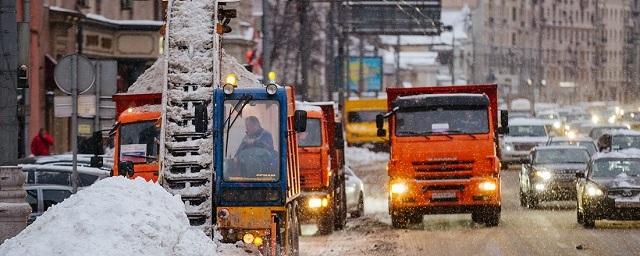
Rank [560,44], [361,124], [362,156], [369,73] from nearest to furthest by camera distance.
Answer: [362,156] < [361,124] < [369,73] < [560,44]

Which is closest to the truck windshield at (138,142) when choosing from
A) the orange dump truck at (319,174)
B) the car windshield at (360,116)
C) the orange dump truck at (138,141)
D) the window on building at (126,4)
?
A: the orange dump truck at (138,141)

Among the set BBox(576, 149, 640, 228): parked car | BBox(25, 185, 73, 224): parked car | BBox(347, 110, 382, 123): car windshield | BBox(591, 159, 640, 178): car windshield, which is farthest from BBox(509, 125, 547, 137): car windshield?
BBox(25, 185, 73, 224): parked car

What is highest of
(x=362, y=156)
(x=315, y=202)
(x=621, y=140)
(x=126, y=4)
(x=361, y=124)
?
(x=126, y=4)

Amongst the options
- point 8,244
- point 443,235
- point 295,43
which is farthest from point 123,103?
point 295,43

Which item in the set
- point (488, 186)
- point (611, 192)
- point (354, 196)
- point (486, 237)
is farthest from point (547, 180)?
point (486, 237)

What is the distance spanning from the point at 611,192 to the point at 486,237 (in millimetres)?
2814

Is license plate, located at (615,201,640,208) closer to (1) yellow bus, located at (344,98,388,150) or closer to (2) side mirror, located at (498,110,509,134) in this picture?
(2) side mirror, located at (498,110,509,134)

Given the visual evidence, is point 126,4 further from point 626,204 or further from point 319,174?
point 626,204

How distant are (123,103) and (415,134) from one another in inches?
268

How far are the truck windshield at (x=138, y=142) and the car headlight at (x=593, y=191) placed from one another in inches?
387

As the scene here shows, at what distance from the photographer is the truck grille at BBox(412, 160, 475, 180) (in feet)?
91.2

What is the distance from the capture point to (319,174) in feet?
86.3

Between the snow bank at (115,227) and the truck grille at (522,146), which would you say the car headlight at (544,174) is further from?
Result: the truck grille at (522,146)

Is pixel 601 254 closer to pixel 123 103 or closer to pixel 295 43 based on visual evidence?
pixel 123 103
